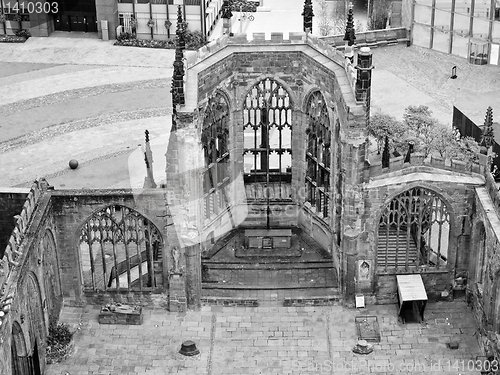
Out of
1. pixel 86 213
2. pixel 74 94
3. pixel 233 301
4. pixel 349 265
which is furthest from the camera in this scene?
pixel 74 94

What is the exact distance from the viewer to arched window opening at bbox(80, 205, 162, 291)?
72688mm

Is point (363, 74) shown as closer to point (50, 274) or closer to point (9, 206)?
point (50, 274)

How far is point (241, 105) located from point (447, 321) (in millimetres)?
20121

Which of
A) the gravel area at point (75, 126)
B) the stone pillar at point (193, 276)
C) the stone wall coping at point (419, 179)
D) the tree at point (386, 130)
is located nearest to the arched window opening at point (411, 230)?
the stone wall coping at point (419, 179)

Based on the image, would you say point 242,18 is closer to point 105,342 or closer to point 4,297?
point 105,342

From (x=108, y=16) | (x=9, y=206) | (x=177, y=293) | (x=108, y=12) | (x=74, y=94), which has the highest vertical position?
(x=108, y=12)

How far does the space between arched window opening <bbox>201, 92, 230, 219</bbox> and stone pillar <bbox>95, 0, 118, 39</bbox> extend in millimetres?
49111

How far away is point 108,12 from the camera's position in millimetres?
124062

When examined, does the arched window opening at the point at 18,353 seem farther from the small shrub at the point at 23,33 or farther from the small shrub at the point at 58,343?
the small shrub at the point at 23,33

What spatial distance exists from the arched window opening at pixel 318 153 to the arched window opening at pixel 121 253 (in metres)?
11.4

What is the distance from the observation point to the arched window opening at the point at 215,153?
76.2m

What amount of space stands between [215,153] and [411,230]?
14.6 meters

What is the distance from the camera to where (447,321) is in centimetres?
7275

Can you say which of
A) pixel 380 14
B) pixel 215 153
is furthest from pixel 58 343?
pixel 380 14
